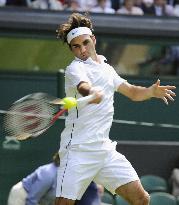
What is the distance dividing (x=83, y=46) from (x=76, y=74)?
0.35 m

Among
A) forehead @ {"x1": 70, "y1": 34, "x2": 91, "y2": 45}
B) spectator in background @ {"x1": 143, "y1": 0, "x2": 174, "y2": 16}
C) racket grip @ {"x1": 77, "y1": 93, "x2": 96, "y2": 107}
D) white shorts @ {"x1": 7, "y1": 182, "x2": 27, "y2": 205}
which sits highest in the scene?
forehead @ {"x1": 70, "y1": 34, "x2": 91, "y2": 45}

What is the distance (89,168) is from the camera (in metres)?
6.48

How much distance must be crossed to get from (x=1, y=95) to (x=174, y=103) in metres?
2.35

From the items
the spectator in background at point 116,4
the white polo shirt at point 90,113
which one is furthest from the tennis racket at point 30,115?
the spectator in background at point 116,4

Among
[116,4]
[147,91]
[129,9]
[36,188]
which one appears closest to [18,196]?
[36,188]

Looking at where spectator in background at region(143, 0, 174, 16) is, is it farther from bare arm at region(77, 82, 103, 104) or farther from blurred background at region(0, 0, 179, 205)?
A: bare arm at region(77, 82, 103, 104)

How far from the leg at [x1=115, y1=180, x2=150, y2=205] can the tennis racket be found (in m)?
0.79

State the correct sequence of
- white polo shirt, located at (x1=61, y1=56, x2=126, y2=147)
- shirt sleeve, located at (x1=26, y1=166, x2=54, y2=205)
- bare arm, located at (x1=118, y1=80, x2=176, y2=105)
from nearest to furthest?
white polo shirt, located at (x1=61, y1=56, x2=126, y2=147) → bare arm, located at (x1=118, y1=80, x2=176, y2=105) → shirt sleeve, located at (x1=26, y1=166, x2=54, y2=205)

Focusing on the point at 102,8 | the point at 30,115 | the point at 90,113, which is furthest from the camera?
the point at 102,8

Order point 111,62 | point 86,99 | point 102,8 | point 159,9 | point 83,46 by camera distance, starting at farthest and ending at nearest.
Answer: point 159,9 → point 102,8 → point 111,62 → point 83,46 → point 86,99

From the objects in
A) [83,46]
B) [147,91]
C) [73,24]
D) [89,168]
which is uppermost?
[73,24]

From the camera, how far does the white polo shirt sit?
21.1 ft

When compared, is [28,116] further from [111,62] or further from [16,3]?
[16,3]

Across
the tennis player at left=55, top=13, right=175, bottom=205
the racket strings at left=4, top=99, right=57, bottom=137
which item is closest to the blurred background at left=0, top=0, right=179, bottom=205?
the racket strings at left=4, top=99, right=57, bottom=137
